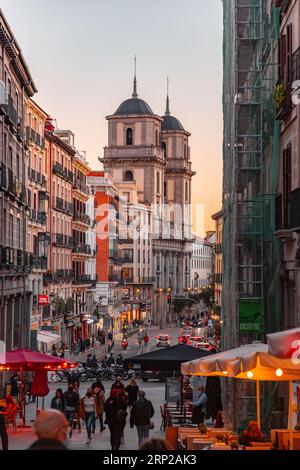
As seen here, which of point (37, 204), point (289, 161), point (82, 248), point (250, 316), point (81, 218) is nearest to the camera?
point (289, 161)

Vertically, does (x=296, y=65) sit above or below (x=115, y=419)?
above

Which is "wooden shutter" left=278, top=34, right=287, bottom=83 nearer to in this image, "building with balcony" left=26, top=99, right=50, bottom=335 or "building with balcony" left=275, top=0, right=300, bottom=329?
"building with balcony" left=275, top=0, right=300, bottom=329

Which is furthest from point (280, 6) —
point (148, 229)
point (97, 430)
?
point (148, 229)

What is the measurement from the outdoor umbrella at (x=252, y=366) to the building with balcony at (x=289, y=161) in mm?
3540

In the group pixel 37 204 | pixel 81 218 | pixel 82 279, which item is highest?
pixel 81 218

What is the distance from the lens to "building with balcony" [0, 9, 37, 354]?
39.4m

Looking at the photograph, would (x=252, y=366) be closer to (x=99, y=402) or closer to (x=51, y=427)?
(x=51, y=427)

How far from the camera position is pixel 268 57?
2778 centimetres

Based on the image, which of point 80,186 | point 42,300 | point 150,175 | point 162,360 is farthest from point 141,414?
point 150,175

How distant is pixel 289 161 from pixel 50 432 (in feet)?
58.1

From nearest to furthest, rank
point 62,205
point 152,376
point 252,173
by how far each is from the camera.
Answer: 1. point 252,173
2. point 152,376
3. point 62,205

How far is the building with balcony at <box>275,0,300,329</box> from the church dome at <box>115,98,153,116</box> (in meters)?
122

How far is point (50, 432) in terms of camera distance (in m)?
6.89

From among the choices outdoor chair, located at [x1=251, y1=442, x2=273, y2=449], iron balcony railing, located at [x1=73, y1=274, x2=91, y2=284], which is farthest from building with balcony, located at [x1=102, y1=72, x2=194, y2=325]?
outdoor chair, located at [x1=251, y1=442, x2=273, y2=449]
